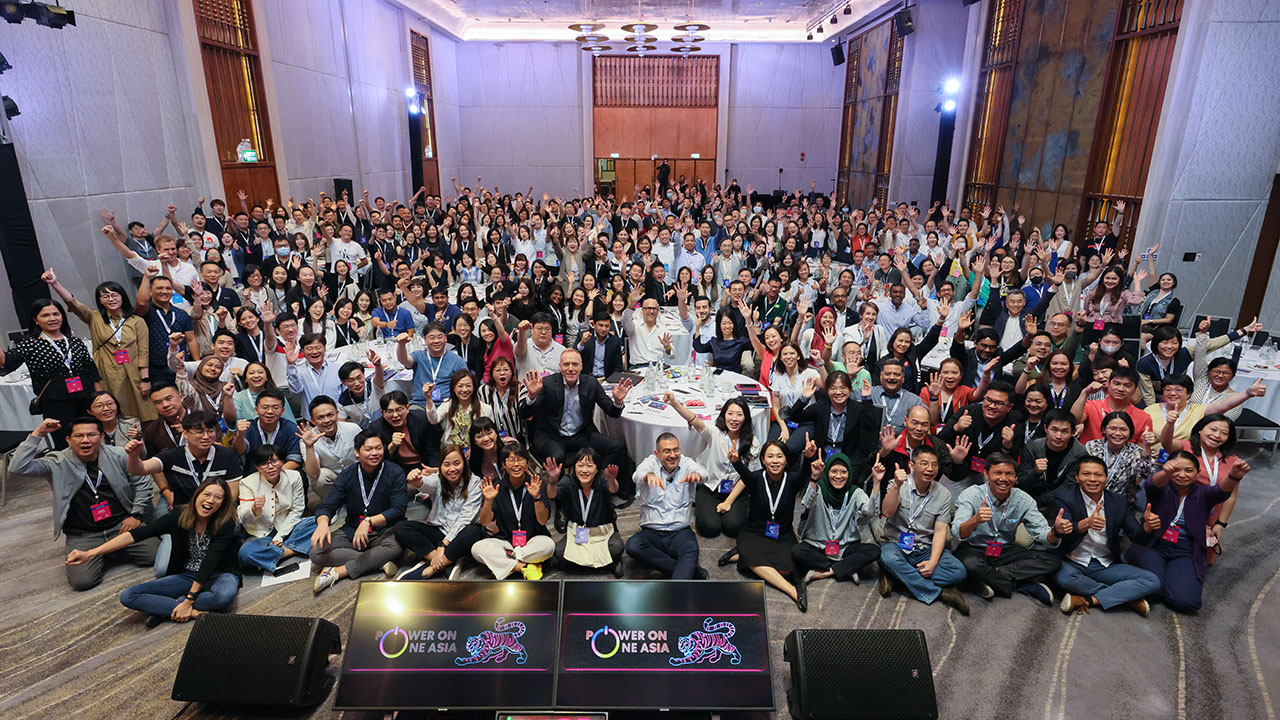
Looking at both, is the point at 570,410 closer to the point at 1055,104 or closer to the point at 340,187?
the point at 1055,104

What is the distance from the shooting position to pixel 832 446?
5.36 m

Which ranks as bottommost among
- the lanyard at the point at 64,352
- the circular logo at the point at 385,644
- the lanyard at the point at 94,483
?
the circular logo at the point at 385,644

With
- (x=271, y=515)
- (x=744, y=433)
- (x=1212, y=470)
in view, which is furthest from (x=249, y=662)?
(x=1212, y=470)

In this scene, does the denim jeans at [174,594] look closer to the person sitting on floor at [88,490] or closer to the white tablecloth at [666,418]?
the person sitting on floor at [88,490]

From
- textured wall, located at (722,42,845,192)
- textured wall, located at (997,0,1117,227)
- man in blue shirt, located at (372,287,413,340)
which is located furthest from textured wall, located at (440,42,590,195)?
man in blue shirt, located at (372,287,413,340)

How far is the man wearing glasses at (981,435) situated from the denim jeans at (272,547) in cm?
471

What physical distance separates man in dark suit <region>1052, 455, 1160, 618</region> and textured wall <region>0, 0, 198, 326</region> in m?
→ 10.6

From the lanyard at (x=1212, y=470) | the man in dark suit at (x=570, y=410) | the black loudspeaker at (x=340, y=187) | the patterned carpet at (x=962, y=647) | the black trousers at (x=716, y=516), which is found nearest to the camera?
the patterned carpet at (x=962, y=647)

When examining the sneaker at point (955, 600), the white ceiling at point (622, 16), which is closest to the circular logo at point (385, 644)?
the sneaker at point (955, 600)

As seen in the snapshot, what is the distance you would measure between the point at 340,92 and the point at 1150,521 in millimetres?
15379

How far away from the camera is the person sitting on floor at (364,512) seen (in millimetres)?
4539

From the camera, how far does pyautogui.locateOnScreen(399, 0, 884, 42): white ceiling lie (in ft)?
56.1

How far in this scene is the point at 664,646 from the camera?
329cm

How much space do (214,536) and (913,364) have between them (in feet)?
19.1
